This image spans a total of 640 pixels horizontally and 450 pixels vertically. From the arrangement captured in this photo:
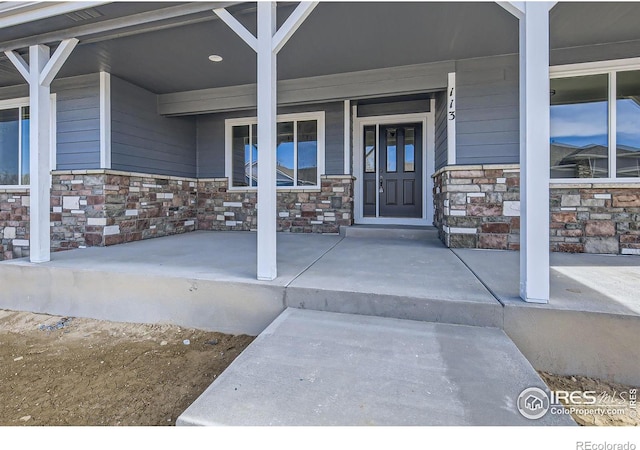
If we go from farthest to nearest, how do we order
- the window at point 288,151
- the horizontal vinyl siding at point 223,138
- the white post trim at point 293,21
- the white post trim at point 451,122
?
the window at point 288,151 < the horizontal vinyl siding at point 223,138 < the white post trim at point 451,122 < the white post trim at point 293,21

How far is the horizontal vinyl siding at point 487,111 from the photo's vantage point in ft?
12.7

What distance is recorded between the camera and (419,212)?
5656mm

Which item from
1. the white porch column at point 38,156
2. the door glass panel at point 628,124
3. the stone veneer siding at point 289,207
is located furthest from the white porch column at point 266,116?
the door glass panel at point 628,124

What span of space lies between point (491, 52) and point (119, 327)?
4.91 meters

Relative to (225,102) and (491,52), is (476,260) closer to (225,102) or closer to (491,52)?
(491,52)

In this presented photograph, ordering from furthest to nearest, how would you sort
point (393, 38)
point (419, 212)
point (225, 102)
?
point (419, 212) → point (225, 102) → point (393, 38)

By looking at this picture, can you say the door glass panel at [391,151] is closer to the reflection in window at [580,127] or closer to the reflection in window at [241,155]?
the reflection in window at [580,127]

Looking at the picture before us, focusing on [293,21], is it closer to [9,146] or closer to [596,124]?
[596,124]

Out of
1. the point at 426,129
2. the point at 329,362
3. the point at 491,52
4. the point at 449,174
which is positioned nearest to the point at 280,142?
the point at 426,129

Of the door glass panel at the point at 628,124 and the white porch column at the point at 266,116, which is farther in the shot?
the door glass panel at the point at 628,124

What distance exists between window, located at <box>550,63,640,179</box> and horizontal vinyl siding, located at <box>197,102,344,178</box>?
302cm

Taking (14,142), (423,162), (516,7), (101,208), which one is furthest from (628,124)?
(14,142)

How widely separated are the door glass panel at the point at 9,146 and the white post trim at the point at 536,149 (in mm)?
6904

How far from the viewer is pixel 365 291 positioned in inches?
86.6
